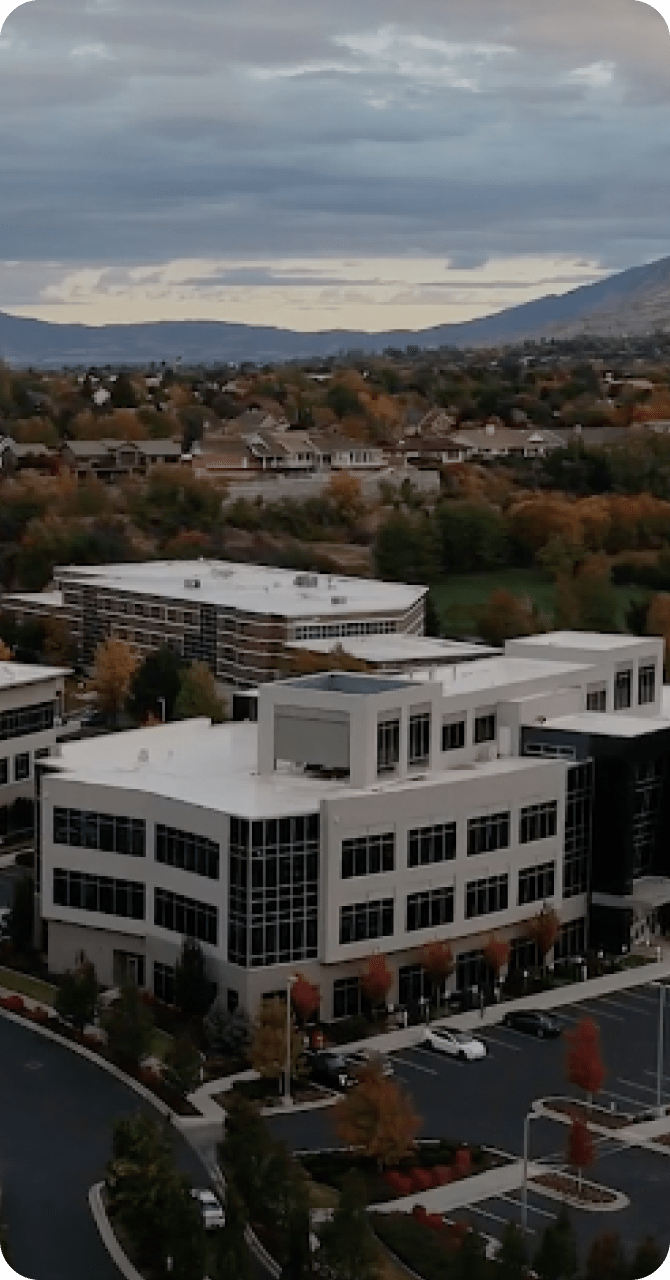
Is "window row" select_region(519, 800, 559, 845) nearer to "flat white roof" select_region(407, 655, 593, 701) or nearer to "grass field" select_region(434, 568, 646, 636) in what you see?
"flat white roof" select_region(407, 655, 593, 701)

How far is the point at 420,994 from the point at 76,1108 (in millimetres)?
2027

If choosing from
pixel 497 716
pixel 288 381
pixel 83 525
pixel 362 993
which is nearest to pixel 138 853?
pixel 362 993

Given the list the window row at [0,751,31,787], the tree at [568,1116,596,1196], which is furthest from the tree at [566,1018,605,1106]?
the window row at [0,751,31,787]

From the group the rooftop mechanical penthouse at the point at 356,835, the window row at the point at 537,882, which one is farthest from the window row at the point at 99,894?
the window row at the point at 537,882

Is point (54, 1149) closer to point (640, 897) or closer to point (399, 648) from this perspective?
point (640, 897)

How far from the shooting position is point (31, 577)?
2247cm

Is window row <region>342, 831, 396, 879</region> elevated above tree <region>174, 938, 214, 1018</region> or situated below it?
above

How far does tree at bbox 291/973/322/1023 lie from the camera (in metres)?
8.78

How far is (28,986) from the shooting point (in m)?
9.45

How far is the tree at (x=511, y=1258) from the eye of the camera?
19.7 ft

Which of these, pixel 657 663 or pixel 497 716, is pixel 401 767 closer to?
pixel 497 716

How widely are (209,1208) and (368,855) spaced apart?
265cm

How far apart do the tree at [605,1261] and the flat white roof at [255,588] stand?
406 inches

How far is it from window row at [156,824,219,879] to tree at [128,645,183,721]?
6.05 meters
